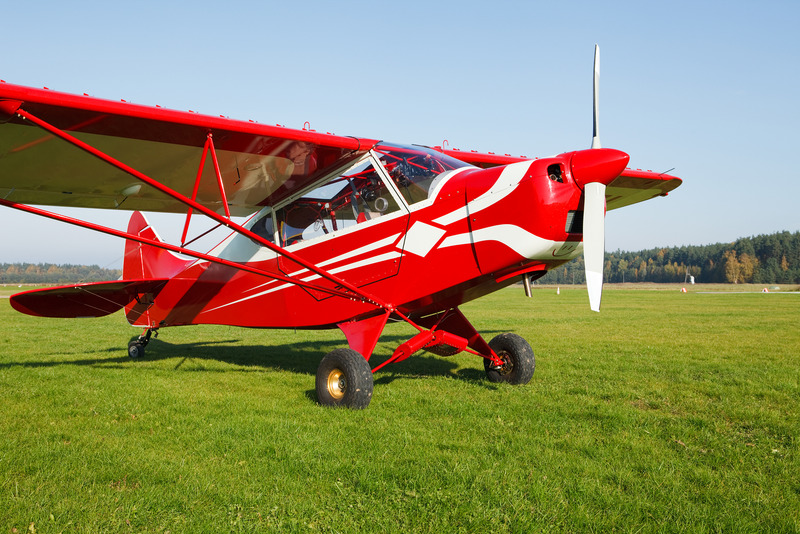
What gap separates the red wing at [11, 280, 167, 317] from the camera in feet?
24.3

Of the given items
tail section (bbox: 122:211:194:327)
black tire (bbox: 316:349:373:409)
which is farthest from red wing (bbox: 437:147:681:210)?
tail section (bbox: 122:211:194:327)

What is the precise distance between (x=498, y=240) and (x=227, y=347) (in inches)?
314

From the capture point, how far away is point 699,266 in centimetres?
13450

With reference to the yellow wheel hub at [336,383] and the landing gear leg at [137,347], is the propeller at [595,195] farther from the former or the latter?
the landing gear leg at [137,347]

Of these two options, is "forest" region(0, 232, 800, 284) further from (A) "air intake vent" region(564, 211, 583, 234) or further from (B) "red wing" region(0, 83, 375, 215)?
(A) "air intake vent" region(564, 211, 583, 234)

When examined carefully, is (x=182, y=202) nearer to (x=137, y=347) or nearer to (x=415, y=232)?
(x=415, y=232)

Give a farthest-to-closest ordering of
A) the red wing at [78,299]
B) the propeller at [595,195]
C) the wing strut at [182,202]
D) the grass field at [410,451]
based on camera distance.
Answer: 1. the red wing at [78,299]
2. the propeller at [595,195]
3. the wing strut at [182,202]
4. the grass field at [410,451]

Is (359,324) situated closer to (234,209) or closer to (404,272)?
(404,272)

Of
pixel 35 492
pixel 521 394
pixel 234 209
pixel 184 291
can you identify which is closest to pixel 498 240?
pixel 521 394

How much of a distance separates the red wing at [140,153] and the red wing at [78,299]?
53.4 inches

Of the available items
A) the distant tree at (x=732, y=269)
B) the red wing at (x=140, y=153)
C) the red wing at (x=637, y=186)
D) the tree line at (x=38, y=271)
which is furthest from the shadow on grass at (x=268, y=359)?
the tree line at (x=38, y=271)

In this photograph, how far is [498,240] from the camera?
4.89 meters

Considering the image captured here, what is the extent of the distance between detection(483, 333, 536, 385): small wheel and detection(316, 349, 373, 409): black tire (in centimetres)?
200

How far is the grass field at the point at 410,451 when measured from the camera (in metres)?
2.78
